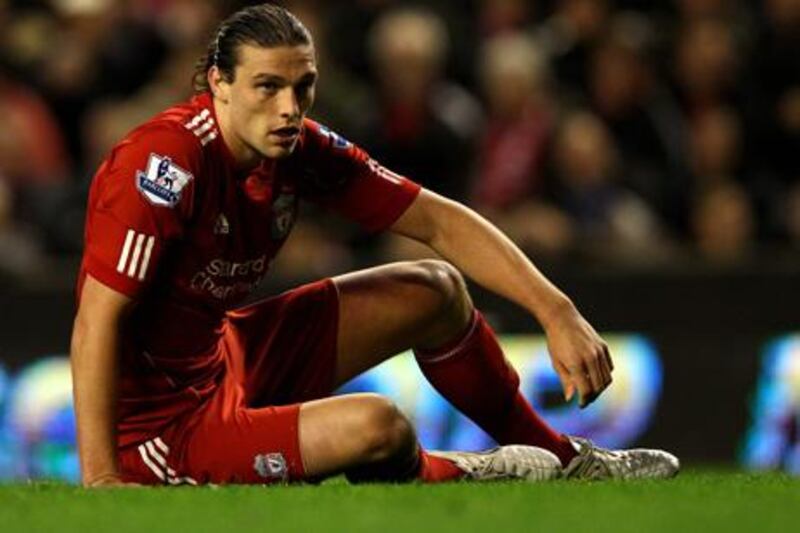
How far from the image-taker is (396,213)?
275 inches

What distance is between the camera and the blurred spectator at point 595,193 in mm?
11500

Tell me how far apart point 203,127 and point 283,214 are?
42 cm

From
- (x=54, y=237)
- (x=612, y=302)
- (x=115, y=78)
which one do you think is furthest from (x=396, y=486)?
(x=115, y=78)

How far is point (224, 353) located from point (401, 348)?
22.7 inches

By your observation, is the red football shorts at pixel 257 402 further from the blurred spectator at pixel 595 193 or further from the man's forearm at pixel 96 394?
the blurred spectator at pixel 595 193

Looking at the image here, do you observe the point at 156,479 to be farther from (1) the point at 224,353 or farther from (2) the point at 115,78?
(2) the point at 115,78

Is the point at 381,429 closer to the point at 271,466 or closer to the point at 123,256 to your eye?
the point at 271,466

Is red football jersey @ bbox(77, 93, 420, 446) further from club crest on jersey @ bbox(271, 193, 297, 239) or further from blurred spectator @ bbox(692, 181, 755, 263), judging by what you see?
blurred spectator @ bbox(692, 181, 755, 263)

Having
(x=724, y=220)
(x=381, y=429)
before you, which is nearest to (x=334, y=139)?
(x=381, y=429)

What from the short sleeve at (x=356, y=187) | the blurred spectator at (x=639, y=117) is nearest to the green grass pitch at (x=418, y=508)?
the short sleeve at (x=356, y=187)

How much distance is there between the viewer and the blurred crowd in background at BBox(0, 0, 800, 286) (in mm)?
11484

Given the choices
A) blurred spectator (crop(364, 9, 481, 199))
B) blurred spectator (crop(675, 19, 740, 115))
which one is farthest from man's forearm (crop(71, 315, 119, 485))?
blurred spectator (crop(675, 19, 740, 115))

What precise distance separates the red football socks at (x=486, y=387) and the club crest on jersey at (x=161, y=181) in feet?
3.70

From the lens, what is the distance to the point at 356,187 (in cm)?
698
